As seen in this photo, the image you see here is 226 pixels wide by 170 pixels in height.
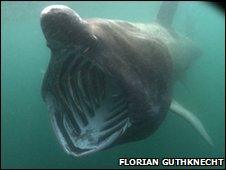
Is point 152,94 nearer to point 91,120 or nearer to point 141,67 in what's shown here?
point 141,67

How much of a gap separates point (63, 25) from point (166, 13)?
5.49 meters

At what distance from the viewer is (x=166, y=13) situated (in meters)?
8.23

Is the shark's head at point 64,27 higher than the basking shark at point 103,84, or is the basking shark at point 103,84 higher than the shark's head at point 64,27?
the shark's head at point 64,27

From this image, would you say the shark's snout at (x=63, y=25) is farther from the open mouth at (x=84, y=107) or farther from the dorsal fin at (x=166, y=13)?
the dorsal fin at (x=166, y=13)

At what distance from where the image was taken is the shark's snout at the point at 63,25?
296 centimetres

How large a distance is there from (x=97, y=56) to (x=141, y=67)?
0.51m

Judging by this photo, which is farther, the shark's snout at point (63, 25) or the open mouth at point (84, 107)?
the open mouth at point (84, 107)

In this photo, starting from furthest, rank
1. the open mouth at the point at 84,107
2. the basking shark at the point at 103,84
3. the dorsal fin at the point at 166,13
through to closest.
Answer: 1. the dorsal fin at the point at 166,13
2. the open mouth at the point at 84,107
3. the basking shark at the point at 103,84

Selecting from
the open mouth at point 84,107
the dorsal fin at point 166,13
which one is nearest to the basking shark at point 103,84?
the open mouth at point 84,107

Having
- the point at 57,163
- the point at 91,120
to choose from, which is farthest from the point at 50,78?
the point at 57,163

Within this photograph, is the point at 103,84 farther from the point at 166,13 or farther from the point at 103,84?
the point at 166,13

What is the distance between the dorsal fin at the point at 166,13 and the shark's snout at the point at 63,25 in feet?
14.0

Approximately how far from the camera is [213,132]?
14125 mm

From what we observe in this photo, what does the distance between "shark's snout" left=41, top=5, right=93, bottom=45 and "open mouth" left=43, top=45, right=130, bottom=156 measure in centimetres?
43
